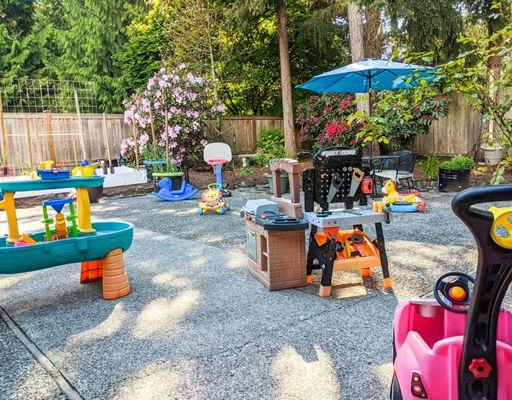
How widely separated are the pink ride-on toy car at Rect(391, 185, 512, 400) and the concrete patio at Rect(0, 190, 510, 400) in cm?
66

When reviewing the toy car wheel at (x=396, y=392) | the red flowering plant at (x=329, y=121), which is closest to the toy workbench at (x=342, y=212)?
the toy car wheel at (x=396, y=392)

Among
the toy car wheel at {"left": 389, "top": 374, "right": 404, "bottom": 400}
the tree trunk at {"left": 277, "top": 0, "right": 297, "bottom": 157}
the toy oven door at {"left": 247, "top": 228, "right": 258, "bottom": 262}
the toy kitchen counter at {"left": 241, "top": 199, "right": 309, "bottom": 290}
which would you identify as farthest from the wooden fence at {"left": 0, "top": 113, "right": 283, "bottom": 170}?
the toy car wheel at {"left": 389, "top": 374, "right": 404, "bottom": 400}

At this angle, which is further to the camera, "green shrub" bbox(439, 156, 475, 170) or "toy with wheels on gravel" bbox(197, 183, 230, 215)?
"green shrub" bbox(439, 156, 475, 170)

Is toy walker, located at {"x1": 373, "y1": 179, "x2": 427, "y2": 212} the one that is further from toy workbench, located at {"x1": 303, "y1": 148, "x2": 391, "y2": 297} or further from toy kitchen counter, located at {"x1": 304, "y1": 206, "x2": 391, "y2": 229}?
toy kitchen counter, located at {"x1": 304, "y1": 206, "x2": 391, "y2": 229}

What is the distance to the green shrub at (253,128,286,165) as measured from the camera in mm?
11202

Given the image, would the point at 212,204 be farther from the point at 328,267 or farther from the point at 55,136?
the point at 55,136

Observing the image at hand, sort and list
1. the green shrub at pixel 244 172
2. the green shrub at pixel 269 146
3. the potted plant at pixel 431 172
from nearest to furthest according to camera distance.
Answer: the potted plant at pixel 431 172, the green shrub at pixel 244 172, the green shrub at pixel 269 146

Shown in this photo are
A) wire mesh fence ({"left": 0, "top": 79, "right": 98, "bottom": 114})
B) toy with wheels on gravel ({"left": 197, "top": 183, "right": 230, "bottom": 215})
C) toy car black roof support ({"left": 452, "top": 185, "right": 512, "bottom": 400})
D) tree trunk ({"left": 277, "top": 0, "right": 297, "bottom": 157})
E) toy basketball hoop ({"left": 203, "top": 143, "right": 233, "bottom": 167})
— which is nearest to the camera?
toy car black roof support ({"left": 452, "top": 185, "right": 512, "bottom": 400})

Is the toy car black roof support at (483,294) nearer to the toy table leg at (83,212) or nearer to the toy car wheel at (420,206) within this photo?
the toy table leg at (83,212)

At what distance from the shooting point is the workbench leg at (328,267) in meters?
3.25

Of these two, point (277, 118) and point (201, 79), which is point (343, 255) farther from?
point (277, 118)

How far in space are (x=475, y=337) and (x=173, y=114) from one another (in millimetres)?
9859

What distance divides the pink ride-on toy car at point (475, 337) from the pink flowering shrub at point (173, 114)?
29.6 feet

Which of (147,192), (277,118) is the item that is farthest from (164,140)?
(277,118)
